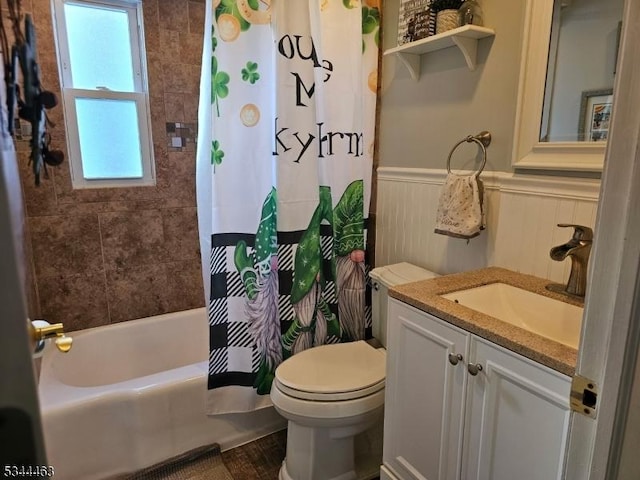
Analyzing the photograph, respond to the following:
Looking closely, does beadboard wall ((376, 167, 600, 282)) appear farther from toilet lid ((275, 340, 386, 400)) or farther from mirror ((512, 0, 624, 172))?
toilet lid ((275, 340, 386, 400))

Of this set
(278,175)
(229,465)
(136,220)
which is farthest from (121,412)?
(278,175)

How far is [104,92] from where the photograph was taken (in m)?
2.15

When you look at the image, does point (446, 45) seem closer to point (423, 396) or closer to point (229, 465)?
point (423, 396)

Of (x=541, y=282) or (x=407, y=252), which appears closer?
(x=541, y=282)

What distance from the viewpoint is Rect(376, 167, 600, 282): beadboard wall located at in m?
1.42

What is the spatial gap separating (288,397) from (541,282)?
3.30 ft

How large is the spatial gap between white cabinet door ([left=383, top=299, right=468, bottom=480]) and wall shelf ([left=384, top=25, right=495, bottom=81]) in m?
1.00

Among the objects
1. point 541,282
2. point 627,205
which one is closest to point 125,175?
point 541,282

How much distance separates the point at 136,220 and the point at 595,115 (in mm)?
2110

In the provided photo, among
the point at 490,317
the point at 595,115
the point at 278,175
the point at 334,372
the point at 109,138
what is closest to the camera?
the point at 490,317

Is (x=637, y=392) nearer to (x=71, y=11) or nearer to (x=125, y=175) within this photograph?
(x=125, y=175)

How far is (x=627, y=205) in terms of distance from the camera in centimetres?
55

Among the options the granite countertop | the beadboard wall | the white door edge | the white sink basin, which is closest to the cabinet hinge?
the white door edge

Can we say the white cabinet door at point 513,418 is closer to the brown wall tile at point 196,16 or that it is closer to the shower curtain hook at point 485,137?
the shower curtain hook at point 485,137
